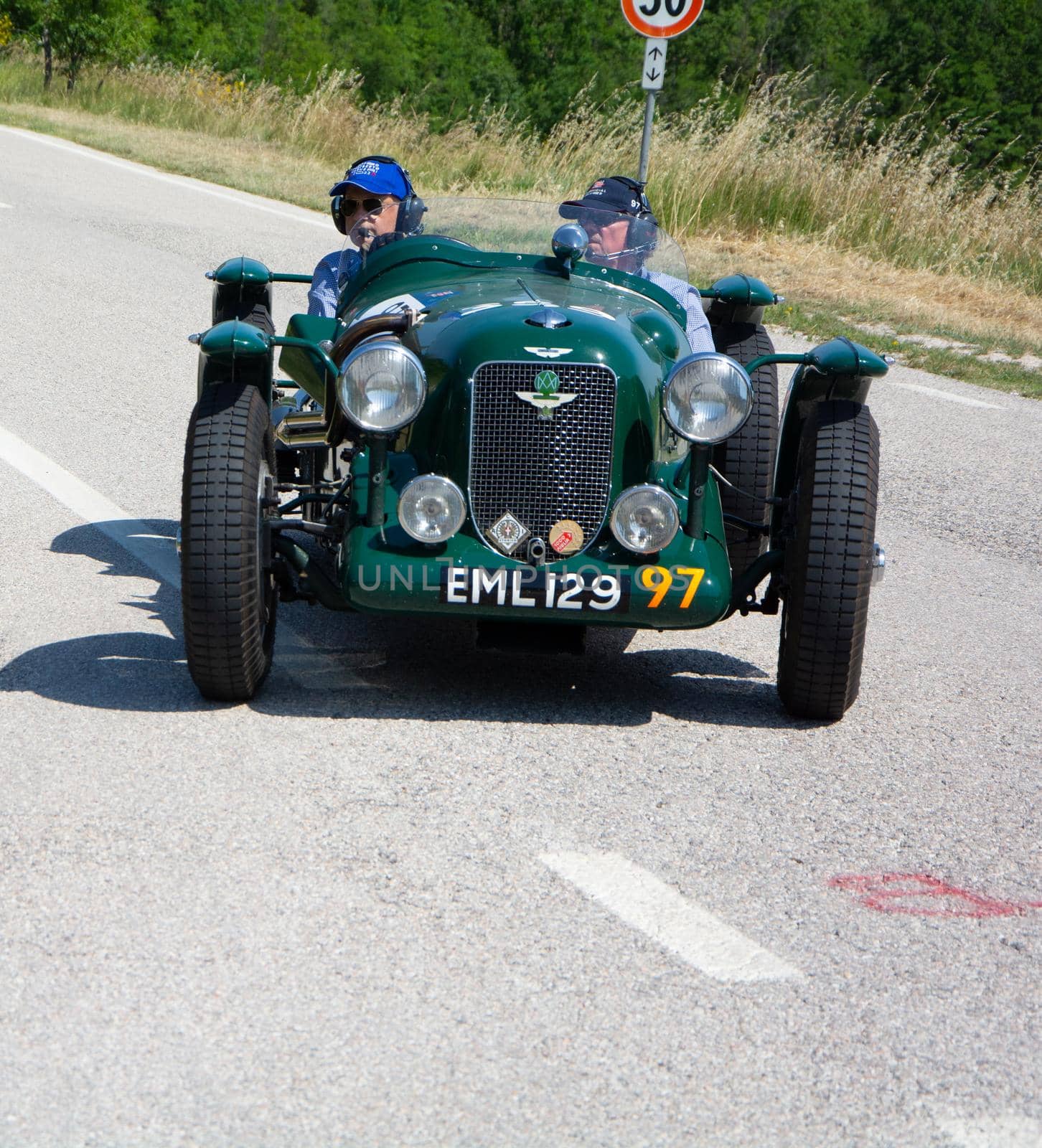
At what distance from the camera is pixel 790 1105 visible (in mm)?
2600

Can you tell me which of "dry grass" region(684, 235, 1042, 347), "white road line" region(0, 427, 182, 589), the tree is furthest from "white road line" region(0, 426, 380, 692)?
the tree

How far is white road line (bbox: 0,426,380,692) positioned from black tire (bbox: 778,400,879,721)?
1.22 metres

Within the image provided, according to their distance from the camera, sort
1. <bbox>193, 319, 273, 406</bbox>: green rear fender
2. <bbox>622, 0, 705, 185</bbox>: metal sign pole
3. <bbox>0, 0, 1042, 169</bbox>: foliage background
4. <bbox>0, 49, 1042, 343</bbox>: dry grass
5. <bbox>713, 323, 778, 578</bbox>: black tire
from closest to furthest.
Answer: <bbox>193, 319, 273, 406</bbox>: green rear fender
<bbox>713, 323, 778, 578</bbox>: black tire
<bbox>622, 0, 705, 185</bbox>: metal sign pole
<bbox>0, 49, 1042, 343</bbox>: dry grass
<bbox>0, 0, 1042, 169</bbox>: foliage background

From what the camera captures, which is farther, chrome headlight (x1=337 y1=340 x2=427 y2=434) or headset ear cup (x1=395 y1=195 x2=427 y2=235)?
headset ear cup (x1=395 y1=195 x2=427 y2=235)

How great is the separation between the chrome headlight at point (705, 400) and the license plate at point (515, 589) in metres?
0.52

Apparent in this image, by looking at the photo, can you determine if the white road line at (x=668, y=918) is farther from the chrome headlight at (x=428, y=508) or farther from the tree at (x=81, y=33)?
the tree at (x=81, y=33)

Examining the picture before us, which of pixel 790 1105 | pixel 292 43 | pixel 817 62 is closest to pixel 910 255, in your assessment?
pixel 790 1105

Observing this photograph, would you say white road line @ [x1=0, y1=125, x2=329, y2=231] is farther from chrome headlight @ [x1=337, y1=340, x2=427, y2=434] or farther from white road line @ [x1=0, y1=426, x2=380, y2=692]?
chrome headlight @ [x1=337, y1=340, x2=427, y2=434]

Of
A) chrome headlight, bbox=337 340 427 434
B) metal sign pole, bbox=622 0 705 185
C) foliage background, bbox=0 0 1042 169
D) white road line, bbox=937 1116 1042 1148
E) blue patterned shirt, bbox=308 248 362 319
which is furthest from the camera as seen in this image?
foliage background, bbox=0 0 1042 169

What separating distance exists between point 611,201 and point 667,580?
2.18 meters

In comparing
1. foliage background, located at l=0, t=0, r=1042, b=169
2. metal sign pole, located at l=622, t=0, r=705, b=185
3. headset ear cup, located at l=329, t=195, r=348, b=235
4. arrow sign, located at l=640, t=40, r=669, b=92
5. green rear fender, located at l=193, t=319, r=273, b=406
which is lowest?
foliage background, located at l=0, t=0, r=1042, b=169

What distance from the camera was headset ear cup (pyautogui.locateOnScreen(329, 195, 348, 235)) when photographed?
239 inches

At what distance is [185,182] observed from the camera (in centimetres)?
1703

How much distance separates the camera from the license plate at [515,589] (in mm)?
4180
